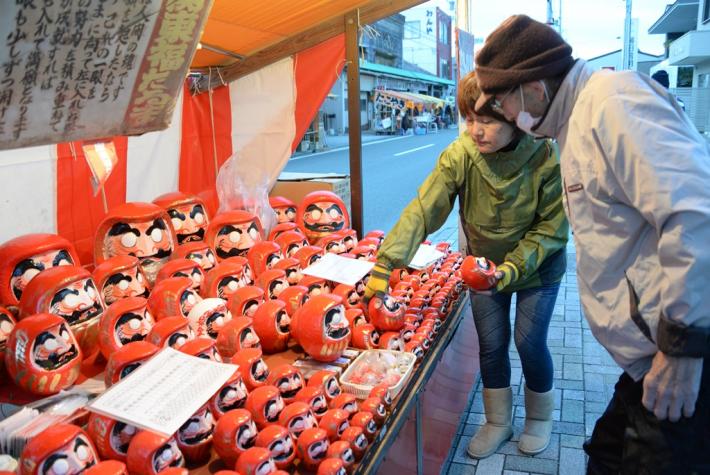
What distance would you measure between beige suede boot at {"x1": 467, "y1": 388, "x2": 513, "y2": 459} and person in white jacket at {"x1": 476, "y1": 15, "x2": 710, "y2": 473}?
1072mm

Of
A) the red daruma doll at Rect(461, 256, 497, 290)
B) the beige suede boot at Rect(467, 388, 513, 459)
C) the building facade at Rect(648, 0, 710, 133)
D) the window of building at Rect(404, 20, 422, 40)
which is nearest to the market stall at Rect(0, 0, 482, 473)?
the beige suede boot at Rect(467, 388, 513, 459)

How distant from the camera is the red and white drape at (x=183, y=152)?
281 centimetres

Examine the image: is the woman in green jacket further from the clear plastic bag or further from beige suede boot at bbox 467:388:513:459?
the clear plastic bag

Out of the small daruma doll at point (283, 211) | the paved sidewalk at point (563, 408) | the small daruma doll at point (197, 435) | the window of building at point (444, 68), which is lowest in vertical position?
the paved sidewalk at point (563, 408)

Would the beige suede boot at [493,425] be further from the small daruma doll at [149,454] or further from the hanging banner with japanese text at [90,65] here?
the hanging banner with japanese text at [90,65]

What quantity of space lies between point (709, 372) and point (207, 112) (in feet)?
10.9

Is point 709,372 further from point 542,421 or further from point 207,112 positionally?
point 207,112

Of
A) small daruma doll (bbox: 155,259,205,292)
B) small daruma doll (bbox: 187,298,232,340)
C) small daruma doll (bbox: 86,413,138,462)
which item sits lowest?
small daruma doll (bbox: 86,413,138,462)

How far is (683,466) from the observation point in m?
1.48

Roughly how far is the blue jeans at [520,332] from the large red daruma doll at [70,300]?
1627 mm

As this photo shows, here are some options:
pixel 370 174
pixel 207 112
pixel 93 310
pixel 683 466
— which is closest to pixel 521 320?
pixel 683 466

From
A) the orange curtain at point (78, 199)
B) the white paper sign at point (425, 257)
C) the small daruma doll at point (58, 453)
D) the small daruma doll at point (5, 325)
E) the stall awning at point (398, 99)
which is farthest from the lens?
the stall awning at point (398, 99)

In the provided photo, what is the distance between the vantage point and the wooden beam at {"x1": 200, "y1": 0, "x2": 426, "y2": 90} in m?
3.32

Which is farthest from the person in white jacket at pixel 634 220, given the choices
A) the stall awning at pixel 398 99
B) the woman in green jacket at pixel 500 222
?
the stall awning at pixel 398 99
